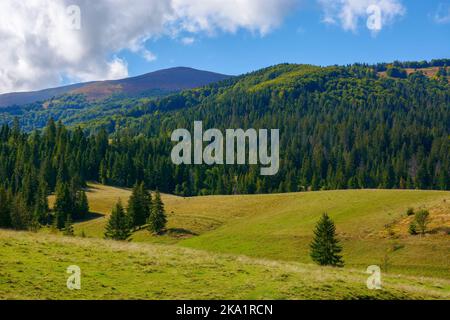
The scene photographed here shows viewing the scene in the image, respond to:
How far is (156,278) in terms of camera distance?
78.4 ft

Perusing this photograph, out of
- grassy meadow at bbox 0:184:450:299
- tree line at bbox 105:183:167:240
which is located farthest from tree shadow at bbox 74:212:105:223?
tree line at bbox 105:183:167:240

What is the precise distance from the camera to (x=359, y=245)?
6744cm

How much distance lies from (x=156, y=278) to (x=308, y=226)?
58853mm

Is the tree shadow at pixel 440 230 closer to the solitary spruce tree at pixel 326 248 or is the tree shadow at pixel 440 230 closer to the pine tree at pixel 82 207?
the solitary spruce tree at pixel 326 248

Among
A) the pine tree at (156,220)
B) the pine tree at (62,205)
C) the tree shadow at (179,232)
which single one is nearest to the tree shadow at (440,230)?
the tree shadow at (179,232)

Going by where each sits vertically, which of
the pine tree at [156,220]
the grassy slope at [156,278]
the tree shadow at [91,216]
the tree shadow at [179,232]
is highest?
the grassy slope at [156,278]

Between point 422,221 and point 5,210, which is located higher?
point 5,210

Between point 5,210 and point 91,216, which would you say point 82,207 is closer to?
point 91,216

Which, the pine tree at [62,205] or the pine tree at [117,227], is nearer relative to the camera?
the pine tree at [117,227]

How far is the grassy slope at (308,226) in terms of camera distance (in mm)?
61594

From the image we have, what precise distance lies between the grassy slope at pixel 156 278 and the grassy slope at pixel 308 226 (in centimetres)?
3043

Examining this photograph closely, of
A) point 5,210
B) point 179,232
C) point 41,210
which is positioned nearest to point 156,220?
point 179,232
